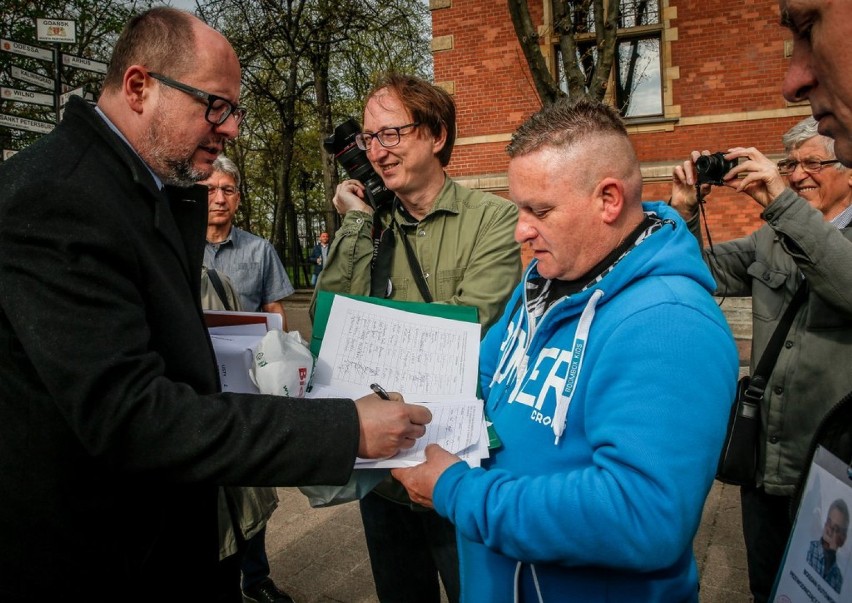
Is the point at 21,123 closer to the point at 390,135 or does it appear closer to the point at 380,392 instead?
the point at 390,135

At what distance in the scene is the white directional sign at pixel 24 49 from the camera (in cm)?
566

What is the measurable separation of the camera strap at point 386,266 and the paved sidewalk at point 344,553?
1712 millimetres

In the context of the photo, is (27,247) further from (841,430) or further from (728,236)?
(728,236)

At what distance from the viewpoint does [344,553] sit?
3527 mm

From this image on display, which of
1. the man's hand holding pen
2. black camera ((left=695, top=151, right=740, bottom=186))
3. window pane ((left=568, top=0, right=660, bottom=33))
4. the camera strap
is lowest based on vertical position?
the man's hand holding pen

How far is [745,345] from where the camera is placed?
8.25m

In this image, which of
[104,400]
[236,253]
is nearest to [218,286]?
[236,253]

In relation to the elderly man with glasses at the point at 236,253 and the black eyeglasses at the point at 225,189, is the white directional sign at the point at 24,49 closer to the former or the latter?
the elderly man with glasses at the point at 236,253

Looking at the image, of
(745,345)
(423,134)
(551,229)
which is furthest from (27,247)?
(745,345)

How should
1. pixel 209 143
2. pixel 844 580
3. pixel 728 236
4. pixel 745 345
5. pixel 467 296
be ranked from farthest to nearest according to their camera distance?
pixel 728 236, pixel 745 345, pixel 467 296, pixel 209 143, pixel 844 580

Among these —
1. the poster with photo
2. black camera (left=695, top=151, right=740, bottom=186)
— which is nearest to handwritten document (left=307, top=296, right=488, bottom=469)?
the poster with photo

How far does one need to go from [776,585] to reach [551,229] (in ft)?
3.07

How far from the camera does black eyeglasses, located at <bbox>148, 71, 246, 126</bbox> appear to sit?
1.55 m

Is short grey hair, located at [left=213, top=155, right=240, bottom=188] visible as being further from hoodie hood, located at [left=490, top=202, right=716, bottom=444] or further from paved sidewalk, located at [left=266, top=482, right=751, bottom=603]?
hoodie hood, located at [left=490, top=202, right=716, bottom=444]
